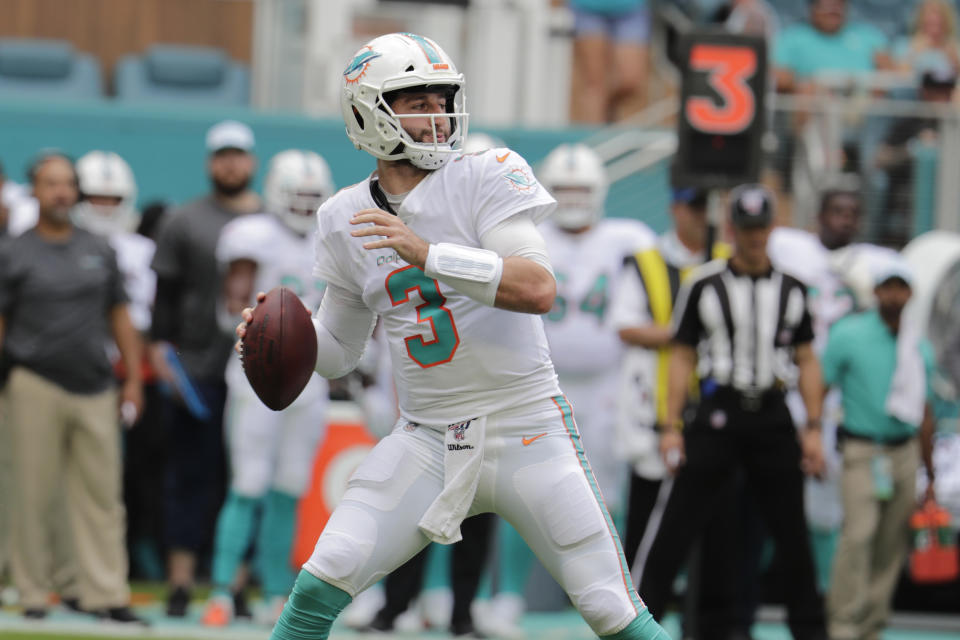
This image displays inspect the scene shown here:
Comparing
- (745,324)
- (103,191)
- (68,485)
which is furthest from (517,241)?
(103,191)

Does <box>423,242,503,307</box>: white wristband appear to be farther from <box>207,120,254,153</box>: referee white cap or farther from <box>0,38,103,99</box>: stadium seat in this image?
<box>0,38,103,99</box>: stadium seat

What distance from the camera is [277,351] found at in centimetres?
443

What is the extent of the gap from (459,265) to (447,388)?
473 mm

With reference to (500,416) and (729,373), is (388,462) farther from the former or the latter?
(729,373)

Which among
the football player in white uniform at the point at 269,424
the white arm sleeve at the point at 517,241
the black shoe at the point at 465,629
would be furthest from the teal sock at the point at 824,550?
the white arm sleeve at the point at 517,241

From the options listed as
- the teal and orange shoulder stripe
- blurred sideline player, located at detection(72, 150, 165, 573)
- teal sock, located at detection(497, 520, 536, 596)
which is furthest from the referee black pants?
blurred sideline player, located at detection(72, 150, 165, 573)

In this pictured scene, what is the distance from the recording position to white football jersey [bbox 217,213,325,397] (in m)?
7.62

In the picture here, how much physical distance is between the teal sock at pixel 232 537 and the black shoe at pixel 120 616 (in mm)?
382

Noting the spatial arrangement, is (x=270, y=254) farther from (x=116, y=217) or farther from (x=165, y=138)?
(x=165, y=138)

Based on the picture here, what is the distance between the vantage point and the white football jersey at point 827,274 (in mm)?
8289

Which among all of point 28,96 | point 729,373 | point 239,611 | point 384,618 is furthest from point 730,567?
point 28,96

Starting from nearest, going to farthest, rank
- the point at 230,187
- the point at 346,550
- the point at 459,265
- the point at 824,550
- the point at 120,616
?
the point at 459,265, the point at 346,550, the point at 120,616, the point at 230,187, the point at 824,550

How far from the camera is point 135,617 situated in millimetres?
7418

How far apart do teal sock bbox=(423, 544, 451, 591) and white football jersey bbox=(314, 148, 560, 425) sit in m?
3.61
